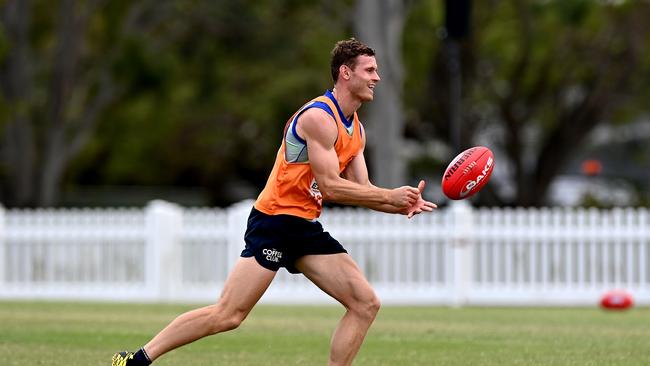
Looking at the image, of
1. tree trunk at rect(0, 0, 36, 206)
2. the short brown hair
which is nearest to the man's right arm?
the short brown hair

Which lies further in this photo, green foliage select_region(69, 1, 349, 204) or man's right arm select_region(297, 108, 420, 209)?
green foliage select_region(69, 1, 349, 204)

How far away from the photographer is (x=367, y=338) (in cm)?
1348

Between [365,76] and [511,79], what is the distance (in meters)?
29.0

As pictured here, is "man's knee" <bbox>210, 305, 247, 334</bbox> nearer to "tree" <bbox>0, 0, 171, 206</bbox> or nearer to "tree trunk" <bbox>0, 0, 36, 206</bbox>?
"tree" <bbox>0, 0, 171, 206</bbox>

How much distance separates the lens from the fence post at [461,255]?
2136 cm

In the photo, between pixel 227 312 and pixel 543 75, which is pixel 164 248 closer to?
pixel 227 312

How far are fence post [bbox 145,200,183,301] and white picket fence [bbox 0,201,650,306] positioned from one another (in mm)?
16

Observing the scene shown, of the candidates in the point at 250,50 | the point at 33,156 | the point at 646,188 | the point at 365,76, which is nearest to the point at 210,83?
the point at 250,50

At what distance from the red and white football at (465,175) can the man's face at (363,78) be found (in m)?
0.70

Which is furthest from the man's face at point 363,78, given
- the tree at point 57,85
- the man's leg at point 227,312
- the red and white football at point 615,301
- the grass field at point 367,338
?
the tree at point 57,85

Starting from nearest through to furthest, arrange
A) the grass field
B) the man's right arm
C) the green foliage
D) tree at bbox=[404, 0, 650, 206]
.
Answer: the man's right arm, the grass field, the green foliage, tree at bbox=[404, 0, 650, 206]

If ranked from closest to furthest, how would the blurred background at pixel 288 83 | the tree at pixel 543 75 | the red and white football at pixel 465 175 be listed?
the red and white football at pixel 465 175 → the blurred background at pixel 288 83 → the tree at pixel 543 75

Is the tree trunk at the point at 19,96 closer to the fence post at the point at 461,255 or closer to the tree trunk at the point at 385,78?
the tree trunk at the point at 385,78

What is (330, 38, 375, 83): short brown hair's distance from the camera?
8.94 meters
